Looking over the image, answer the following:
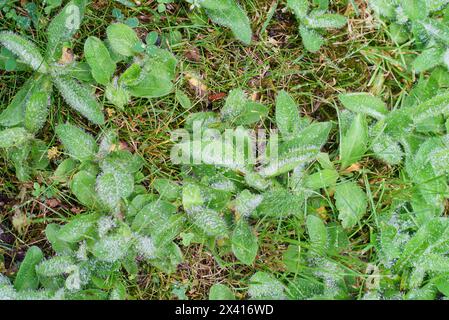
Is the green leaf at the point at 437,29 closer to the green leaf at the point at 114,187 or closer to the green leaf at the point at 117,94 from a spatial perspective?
the green leaf at the point at 117,94

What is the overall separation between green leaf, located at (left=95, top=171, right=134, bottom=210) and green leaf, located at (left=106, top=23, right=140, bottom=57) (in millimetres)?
497

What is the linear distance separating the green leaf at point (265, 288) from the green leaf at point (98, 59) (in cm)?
101

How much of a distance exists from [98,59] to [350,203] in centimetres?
118

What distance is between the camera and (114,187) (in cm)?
225

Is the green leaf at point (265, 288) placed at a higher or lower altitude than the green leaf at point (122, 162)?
lower

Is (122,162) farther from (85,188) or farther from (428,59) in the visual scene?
(428,59)

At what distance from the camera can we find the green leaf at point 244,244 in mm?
2271

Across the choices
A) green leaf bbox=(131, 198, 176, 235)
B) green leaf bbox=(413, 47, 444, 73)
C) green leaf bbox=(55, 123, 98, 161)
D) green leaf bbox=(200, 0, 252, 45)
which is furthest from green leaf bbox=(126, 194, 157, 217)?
green leaf bbox=(413, 47, 444, 73)

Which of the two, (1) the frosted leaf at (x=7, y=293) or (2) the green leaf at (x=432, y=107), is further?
(2) the green leaf at (x=432, y=107)

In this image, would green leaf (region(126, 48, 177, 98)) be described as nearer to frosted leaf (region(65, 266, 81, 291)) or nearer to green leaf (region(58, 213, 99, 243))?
green leaf (region(58, 213, 99, 243))

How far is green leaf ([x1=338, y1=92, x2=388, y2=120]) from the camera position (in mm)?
2359

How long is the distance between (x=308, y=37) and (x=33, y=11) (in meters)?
1.14

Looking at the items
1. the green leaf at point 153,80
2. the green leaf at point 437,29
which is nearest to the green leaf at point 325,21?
the green leaf at point 437,29
